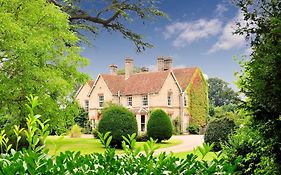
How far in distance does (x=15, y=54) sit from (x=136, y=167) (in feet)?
53.6

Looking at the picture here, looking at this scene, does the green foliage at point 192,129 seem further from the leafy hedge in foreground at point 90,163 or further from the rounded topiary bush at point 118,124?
the leafy hedge in foreground at point 90,163

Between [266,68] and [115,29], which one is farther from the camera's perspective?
[115,29]

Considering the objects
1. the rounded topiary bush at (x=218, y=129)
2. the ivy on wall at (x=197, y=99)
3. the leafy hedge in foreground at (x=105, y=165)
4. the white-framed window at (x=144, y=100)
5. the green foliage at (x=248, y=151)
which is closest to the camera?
the leafy hedge in foreground at (x=105, y=165)

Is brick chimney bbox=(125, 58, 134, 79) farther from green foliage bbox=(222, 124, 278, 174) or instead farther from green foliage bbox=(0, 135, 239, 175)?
green foliage bbox=(0, 135, 239, 175)

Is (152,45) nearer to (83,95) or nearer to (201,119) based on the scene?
(201,119)

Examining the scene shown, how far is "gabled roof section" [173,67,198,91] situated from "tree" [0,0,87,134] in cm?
2691

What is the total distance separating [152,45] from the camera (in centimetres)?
2556

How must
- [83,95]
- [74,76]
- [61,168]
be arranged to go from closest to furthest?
1. [61,168]
2. [74,76]
3. [83,95]

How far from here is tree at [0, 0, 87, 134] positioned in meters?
17.9

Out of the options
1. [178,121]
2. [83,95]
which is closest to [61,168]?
[178,121]

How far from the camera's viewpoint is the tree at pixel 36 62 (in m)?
17.9

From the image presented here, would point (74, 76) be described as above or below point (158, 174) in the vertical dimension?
above

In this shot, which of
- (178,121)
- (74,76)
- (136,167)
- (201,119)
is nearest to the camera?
(136,167)

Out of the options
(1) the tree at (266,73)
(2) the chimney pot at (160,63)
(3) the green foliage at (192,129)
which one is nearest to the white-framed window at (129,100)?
(2) the chimney pot at (160,63)
